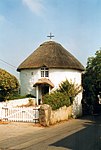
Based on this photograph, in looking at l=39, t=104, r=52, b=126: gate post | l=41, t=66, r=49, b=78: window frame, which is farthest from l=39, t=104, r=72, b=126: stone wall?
l=41, t=66, r=49, b=78: window frame

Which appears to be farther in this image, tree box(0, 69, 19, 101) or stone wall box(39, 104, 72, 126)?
tree box(0, 69, 19, 101)

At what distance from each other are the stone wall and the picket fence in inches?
31.2

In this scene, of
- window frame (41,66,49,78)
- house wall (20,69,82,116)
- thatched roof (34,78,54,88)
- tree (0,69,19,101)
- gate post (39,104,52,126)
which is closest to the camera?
gate post (39,104,52,126)

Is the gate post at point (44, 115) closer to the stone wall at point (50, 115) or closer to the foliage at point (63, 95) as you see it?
the stone wall at point (50, 115)

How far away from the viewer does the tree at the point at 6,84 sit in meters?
32.9

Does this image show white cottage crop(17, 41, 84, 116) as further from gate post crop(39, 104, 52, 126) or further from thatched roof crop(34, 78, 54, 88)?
gate post crop(39, 104, 52, 126)

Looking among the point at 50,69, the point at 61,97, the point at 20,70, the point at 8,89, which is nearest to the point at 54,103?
the point at 61,97

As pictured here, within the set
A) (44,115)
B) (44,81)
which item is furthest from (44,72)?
(44,115)

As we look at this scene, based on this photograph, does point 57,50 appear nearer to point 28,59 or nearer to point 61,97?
point 28,59

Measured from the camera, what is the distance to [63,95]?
34094 millimetres

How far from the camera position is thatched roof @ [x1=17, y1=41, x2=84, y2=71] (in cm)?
4112

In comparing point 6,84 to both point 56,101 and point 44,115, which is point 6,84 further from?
point 44,115

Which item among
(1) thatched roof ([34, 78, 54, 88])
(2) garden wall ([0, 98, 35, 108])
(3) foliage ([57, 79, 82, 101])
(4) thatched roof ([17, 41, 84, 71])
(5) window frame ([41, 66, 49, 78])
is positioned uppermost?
(4) thatched roof ([17, 41, 84, 71])

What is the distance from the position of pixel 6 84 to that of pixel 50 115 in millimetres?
8372
